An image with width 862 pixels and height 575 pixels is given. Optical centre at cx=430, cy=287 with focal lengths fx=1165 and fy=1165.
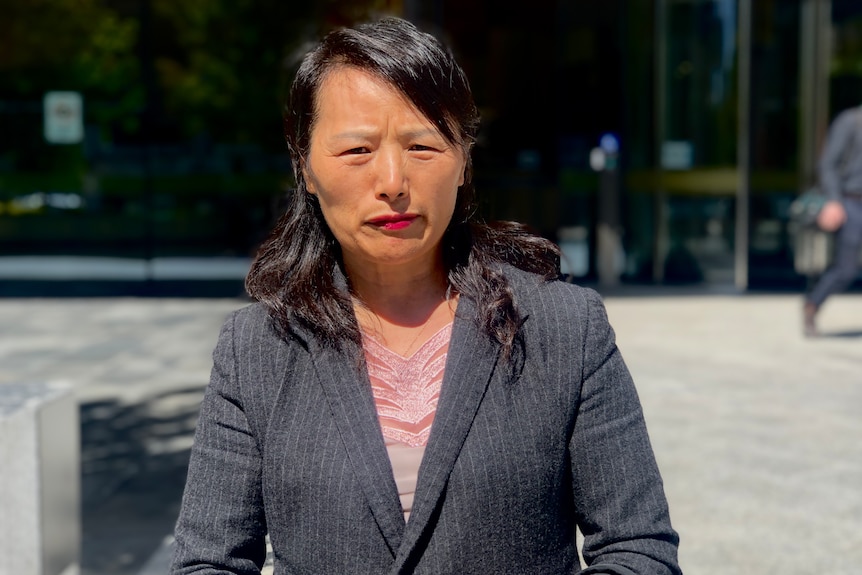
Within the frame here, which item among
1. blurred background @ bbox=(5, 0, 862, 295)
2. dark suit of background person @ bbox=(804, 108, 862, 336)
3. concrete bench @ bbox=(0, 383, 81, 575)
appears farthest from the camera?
blurred background @ bbox=(5, 0, 862, 295)

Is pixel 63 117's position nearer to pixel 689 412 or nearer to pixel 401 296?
pixel 689 412

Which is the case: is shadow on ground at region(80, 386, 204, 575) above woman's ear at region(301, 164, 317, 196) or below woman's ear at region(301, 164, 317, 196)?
below

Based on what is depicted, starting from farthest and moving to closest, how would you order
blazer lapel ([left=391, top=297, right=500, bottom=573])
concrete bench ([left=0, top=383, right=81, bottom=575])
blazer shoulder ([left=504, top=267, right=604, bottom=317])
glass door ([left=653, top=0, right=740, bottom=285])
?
1. glass door ([left=653, top=0, right=740, bottom=285])
2. concrete bench ([left=0, top=383, right=81, bottom=575])
3. blazer shoulder ([left=504, top=267, right=604, bottom=317])
4. blazer lapel ([left=391, top=297, right=500, bottom=573])

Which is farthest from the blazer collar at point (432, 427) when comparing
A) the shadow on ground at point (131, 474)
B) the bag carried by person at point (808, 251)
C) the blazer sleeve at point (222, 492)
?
the bag carried by person at point (808, 251)

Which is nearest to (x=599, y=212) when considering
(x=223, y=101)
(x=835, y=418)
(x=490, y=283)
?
(x=223, y=101)

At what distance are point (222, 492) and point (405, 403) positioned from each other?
312 mm

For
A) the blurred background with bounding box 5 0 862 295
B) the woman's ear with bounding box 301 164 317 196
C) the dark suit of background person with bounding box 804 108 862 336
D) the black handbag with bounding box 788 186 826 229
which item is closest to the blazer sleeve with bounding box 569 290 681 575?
the woman's ear with bounding box 301 164 317 196

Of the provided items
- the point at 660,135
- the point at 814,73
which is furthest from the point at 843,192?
the point at 660,135

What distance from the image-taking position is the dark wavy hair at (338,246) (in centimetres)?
174

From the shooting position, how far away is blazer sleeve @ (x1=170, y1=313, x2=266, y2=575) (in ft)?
5.87

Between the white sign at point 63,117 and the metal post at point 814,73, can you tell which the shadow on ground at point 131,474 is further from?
the metal post at point 814,73

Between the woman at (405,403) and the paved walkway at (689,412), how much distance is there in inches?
88.1

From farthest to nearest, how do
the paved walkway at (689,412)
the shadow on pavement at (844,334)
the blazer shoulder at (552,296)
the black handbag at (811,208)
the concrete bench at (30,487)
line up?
the shadow on pavement at (844,334)
the black handbag at (811,208)
the paved walkway at (689,412)
the concrete bench at (30,487)
the blazer shoulder at (552,296)

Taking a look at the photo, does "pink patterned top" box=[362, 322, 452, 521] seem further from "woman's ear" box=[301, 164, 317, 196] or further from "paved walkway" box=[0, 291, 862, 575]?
"paved walkway" box=[0, 291, 862, 575]
